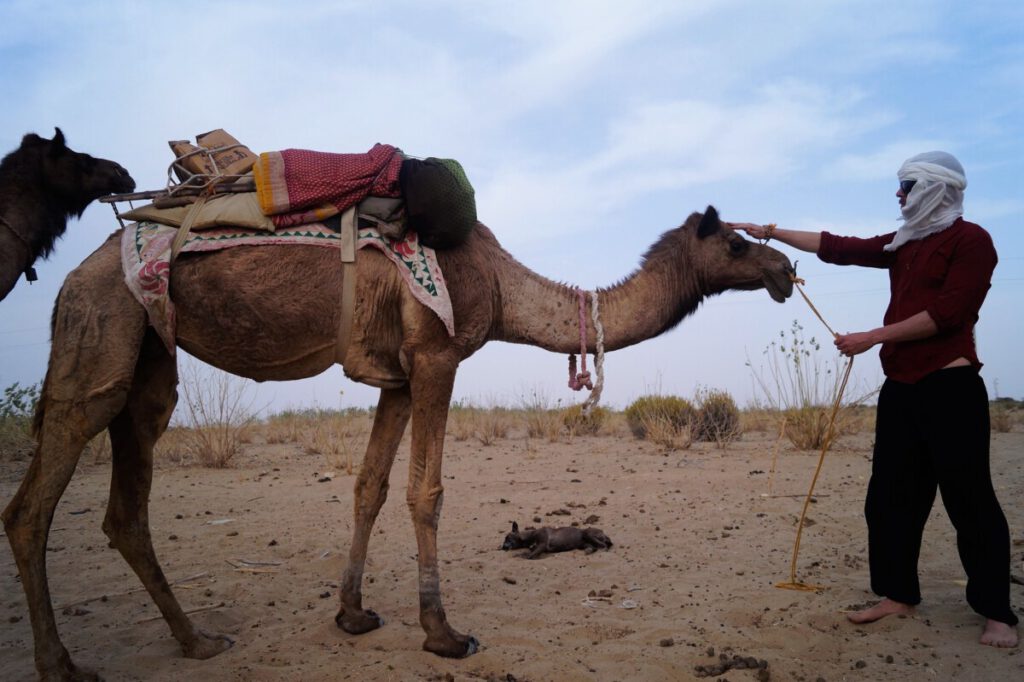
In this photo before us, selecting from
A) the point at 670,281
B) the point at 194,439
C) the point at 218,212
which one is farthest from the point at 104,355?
the point at 194,439

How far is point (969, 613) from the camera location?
484 centimetres

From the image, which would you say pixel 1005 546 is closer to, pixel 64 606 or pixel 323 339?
pixel 323 339

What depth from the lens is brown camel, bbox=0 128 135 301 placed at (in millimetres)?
5988

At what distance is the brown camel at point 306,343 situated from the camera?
409 centimetres

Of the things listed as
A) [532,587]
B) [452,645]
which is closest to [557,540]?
[532,587]

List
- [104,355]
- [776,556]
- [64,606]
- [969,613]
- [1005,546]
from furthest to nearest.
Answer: [776,556], [64,606], [969,613], [1005,546], [104,355]

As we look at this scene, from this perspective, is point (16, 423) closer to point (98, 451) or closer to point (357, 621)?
point (98, 451)

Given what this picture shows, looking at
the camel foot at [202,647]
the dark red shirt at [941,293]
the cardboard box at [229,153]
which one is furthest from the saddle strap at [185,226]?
the dark red shirt at [941,293]

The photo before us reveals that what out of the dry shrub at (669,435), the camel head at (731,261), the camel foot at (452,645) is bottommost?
the camel foot at (452,645)

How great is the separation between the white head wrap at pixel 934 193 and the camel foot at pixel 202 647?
5.01 meters

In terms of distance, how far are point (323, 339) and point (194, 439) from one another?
8.81m

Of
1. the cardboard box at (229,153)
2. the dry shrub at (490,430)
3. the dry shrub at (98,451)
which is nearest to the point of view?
the cardboard box at (229,153)

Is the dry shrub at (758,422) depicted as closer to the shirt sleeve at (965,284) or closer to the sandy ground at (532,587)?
the sandy ground at (532,587)

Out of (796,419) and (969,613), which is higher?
(796,419)
